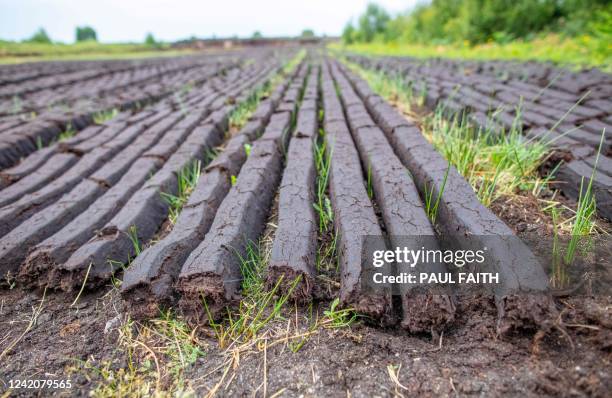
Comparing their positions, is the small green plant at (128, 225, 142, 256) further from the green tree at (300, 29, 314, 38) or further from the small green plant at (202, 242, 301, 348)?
the green tree at (300, 29, 314, 38)

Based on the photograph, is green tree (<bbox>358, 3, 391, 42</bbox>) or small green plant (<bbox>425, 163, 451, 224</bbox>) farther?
green tree (<bbox>358, 3, 391, 42</bbox>)

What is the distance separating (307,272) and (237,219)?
0.51m

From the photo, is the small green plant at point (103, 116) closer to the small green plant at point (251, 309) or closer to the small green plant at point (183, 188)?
the small green plant at point (183, 188)

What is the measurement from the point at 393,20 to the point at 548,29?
10.8m

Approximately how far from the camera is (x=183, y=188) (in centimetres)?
224

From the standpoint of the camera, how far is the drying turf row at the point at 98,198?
1.58 metres

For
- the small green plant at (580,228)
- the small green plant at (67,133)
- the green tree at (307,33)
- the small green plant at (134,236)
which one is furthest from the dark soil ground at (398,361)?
the green tree at (307,33)

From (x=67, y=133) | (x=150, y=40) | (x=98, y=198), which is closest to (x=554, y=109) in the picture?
(x=98, y=198)

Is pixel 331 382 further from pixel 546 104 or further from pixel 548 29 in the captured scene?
pixel 548 29

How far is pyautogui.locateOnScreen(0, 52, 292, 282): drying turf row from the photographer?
1.58m

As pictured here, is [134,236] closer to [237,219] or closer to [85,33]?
[237,219]

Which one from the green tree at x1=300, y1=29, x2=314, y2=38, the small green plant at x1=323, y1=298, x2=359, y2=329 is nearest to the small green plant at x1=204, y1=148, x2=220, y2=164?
the small green plant at x1=323, y1=298, x2=359, y2=329

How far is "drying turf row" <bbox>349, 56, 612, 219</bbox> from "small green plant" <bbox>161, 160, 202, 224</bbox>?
1.91 m

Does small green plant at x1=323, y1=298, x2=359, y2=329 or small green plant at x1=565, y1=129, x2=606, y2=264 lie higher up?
small green plant at x1=565, y1=129, x2=606, y2=264
